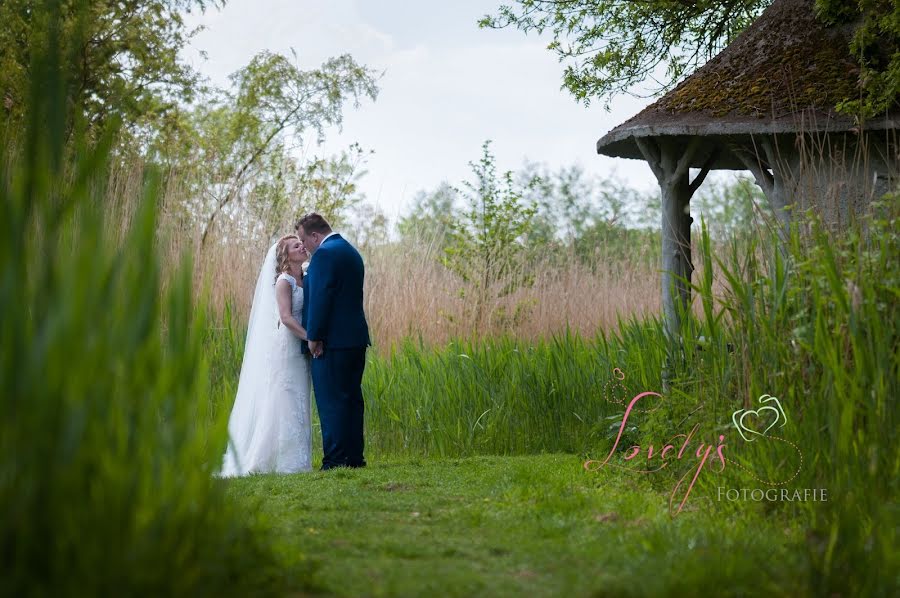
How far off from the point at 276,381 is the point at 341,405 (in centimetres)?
65

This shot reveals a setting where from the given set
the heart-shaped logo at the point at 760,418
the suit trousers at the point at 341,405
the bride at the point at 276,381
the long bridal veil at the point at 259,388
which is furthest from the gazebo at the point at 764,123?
the long bridal veil at the point at 259,388

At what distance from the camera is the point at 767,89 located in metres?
6.32

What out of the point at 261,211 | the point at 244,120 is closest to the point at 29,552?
the point at 261,211

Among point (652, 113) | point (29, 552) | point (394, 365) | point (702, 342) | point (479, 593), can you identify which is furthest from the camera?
point (394, 365)

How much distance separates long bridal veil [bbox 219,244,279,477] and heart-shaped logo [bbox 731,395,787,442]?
3610 millimetres

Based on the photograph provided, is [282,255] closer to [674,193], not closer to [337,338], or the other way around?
[337,338]

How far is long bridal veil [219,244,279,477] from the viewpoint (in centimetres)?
702

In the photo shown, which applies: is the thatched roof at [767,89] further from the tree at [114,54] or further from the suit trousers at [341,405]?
the tree at [114,54]

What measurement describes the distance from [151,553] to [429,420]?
18.2ft

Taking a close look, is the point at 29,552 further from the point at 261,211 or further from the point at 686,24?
the point at 686,24

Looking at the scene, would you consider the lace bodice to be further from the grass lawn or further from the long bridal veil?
the grass lawn

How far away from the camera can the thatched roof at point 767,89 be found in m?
6.07

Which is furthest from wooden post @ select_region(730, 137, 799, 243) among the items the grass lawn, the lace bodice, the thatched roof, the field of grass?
the lace bodice

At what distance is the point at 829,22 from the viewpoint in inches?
266
